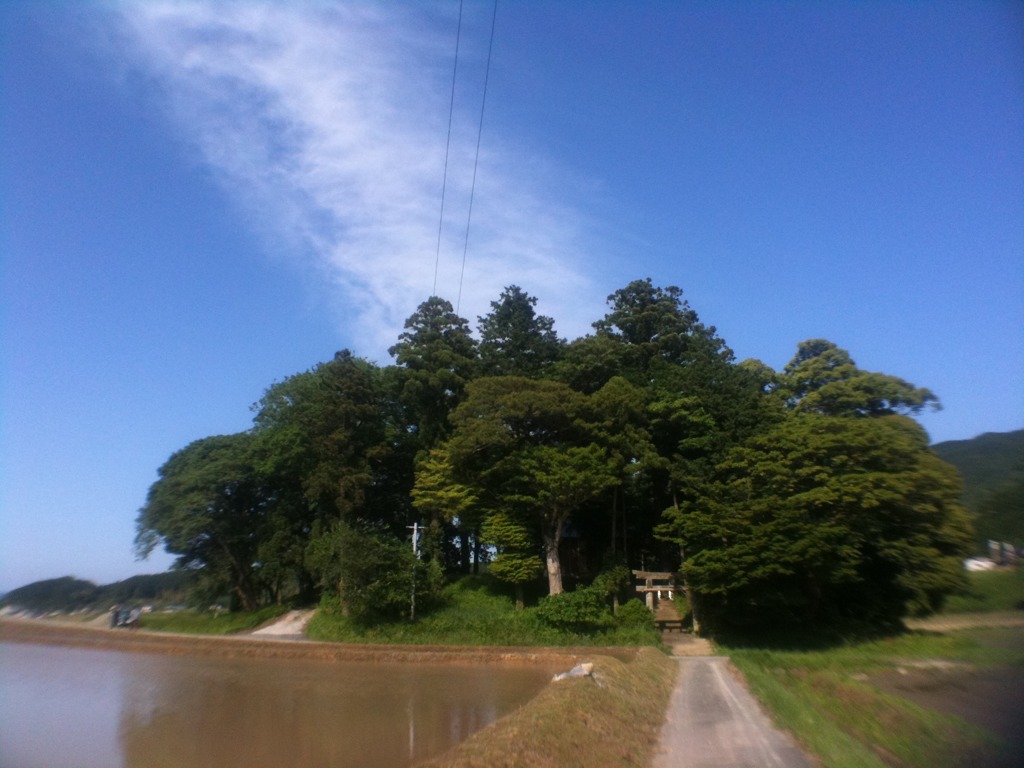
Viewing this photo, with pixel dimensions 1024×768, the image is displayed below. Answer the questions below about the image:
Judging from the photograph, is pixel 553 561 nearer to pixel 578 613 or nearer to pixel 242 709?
pixel 578 613

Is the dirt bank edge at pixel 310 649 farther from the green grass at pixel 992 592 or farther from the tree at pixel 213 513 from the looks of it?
the green grass at pixel 992 592

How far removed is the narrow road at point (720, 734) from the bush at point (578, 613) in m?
10.9

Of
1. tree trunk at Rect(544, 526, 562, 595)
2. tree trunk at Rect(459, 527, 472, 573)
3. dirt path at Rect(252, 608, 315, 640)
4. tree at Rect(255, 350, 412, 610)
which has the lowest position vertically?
dirt path at Rect(252, 608, 315, 640)

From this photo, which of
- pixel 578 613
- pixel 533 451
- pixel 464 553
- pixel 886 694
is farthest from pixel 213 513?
pixel 886 694

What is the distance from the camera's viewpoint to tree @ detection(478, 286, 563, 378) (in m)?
35.2

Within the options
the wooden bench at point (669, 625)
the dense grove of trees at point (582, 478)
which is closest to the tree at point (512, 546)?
the dense grove of trees at point (582, 478)

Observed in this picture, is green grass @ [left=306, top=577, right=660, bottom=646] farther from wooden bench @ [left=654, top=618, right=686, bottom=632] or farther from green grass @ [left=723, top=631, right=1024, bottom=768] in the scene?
green grass @ [left=723, top=631, right=1024, bottom=768]

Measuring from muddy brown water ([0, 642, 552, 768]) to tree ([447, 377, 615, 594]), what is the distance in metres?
7.09

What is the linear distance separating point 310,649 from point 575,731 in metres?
18.4

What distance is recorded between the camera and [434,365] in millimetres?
33781

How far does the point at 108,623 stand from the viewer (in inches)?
1355

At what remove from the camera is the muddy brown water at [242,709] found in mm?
10883

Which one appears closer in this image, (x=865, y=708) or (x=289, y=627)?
(x=865, y=708)

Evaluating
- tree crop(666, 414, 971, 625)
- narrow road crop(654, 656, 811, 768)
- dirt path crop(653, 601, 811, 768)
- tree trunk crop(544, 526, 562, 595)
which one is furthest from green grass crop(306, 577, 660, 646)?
narrow road crop(654, 656, 811, 768)
